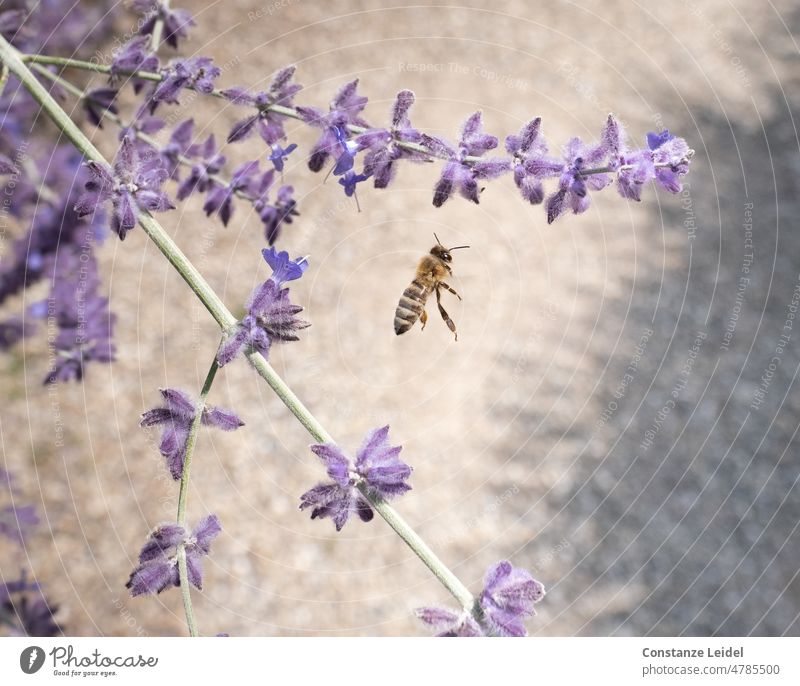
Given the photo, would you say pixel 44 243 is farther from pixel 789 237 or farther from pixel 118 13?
pixel 789 237

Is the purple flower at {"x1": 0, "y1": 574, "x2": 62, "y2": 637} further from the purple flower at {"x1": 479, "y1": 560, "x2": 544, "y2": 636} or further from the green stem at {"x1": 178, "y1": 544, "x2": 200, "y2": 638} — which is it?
the purple flower at {"x1": 479, "y1": 560, "x2": 544, "y2": 636}

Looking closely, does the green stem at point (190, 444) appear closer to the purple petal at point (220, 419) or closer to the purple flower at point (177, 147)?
the purple petal at point (220, 419)

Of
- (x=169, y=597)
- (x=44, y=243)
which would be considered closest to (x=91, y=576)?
(x=169, y=597)

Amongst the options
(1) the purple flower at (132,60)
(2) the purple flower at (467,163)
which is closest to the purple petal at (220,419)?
(2) the purple flower at (467,163)

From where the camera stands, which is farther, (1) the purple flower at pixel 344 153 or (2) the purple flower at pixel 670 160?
(1) the purple flower at pixel 344 153

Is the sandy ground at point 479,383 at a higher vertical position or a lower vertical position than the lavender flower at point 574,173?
higher

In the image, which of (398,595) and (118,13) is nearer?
(398,595)
